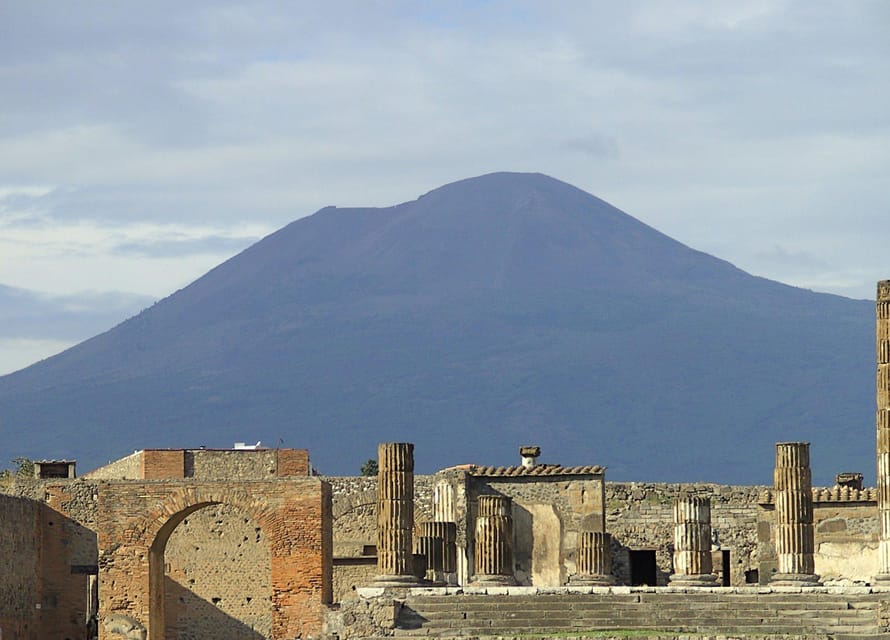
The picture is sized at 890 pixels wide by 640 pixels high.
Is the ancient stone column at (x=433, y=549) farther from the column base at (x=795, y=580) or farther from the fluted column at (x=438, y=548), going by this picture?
the column base at (x=795, y=580)

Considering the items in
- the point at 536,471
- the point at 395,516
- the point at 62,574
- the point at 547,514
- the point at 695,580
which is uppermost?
the point at 536,471

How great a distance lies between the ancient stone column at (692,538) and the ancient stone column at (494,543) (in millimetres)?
3994

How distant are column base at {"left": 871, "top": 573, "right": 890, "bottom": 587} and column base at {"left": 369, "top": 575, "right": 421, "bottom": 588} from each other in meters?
8.32

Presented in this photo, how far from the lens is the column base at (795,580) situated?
43.4 metres

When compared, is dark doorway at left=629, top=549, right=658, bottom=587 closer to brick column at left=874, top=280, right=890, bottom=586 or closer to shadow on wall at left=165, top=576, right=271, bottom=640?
shadow on wall at left=165, top=576, right=271, bottom=640

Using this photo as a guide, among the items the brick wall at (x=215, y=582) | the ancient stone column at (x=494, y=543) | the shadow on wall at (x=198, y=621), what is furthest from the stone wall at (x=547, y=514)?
the shadow on wall at (x=198, y=621)

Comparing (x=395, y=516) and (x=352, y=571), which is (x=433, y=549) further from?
(x=352, y=571)

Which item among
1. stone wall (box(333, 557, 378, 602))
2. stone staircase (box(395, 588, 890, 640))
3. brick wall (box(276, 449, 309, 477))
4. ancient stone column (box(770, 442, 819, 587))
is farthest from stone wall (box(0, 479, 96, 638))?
ancient stone column (box(770, 442, 819, 587))

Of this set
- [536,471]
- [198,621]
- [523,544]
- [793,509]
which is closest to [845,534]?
[536,471]

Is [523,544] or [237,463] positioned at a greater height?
[237,463]

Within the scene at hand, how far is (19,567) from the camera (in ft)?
161

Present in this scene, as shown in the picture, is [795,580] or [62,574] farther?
[62,574]

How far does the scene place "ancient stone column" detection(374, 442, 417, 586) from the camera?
4381 cm

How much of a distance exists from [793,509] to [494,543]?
5.82 metres
